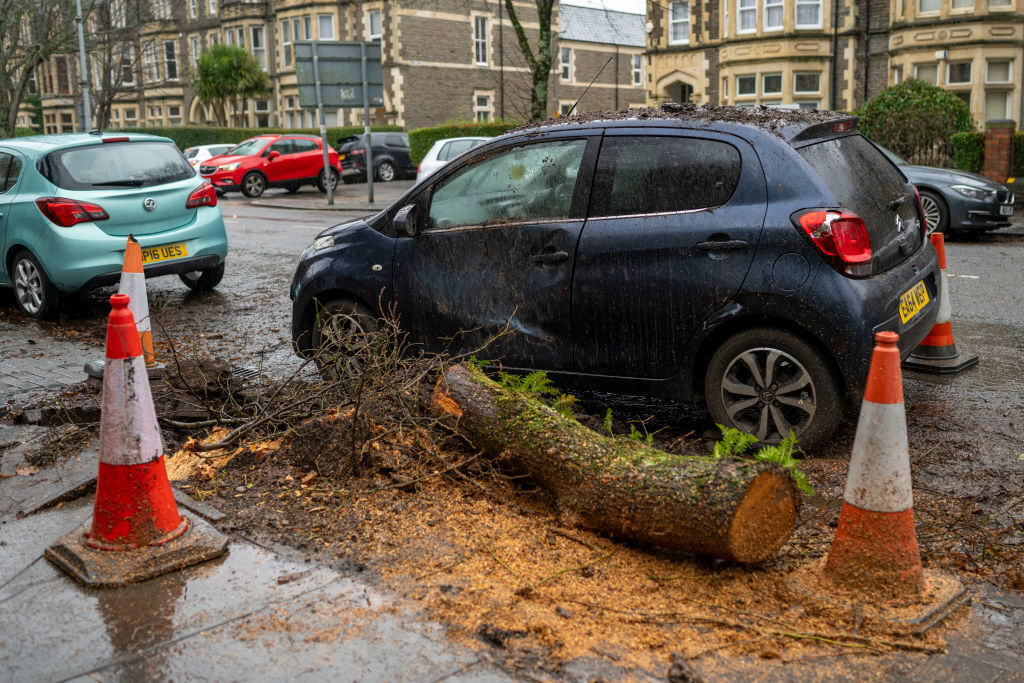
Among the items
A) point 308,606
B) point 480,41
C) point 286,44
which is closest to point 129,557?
point 308,606

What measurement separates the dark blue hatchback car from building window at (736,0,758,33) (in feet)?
105

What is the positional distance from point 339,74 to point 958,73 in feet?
66.1

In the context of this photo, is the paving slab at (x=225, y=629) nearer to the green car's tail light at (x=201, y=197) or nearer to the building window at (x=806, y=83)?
the green car's tail light at (x=201, y=197)

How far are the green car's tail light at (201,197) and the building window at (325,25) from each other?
1623 inches

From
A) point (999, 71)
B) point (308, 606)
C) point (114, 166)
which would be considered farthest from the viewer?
point (999, 71)

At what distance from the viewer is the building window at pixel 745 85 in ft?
118

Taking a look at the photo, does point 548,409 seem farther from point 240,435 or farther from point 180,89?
point 180,89

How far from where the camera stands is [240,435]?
492cm

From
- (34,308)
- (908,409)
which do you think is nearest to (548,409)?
(908,409)

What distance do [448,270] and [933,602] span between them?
11.2ft

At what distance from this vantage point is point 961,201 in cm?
1417

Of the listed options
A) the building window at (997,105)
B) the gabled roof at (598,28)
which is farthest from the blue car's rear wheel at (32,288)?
the gabled roof at (598,28)

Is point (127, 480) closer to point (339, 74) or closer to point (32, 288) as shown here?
point (32, 288)

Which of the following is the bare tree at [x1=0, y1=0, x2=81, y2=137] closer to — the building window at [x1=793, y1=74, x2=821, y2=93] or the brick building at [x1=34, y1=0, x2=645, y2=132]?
the brick building at [x1=34, y1=0, x2=645, y2=132]
